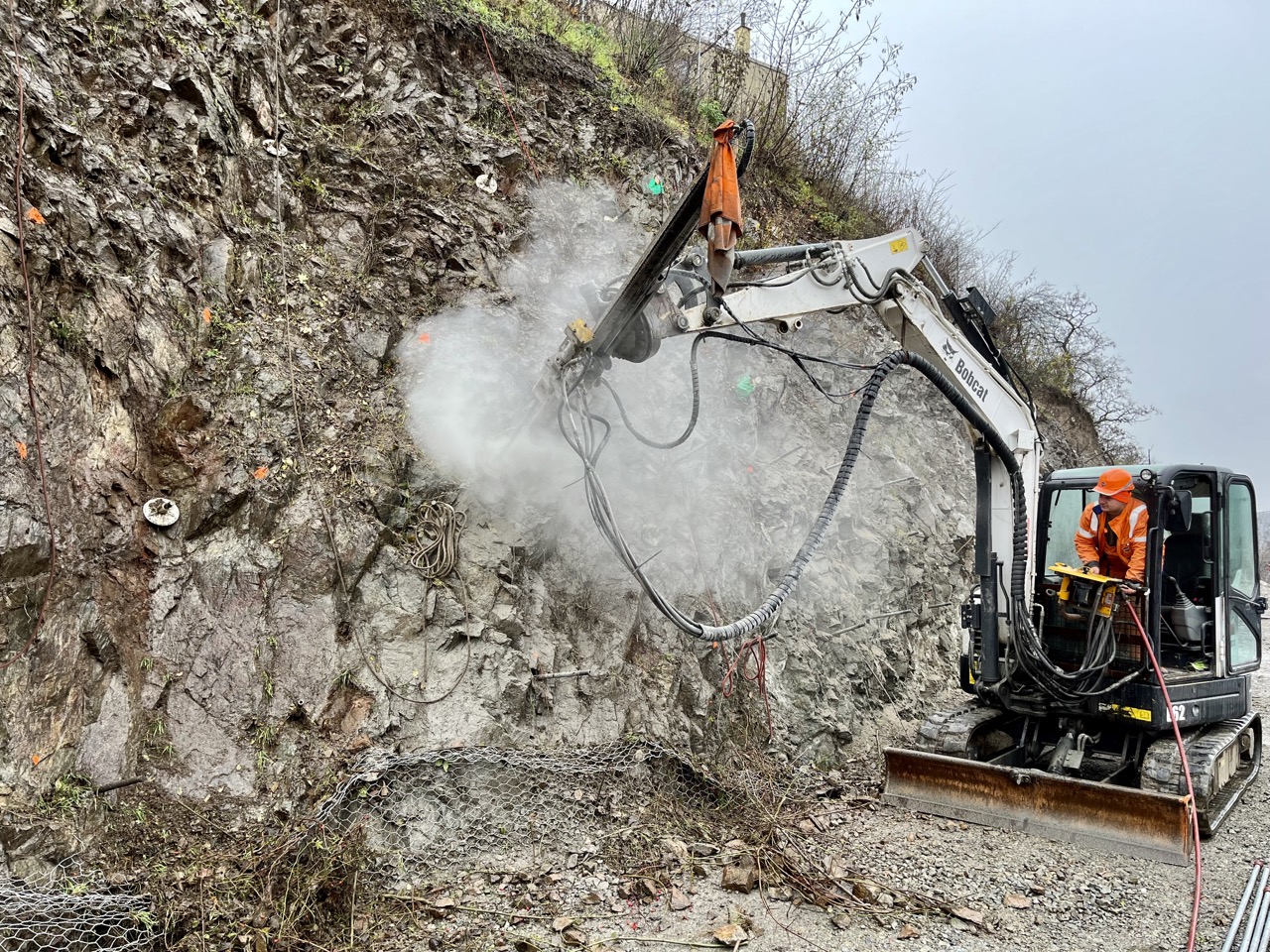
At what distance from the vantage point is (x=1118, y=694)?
539 centimetres

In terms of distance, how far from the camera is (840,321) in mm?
9883

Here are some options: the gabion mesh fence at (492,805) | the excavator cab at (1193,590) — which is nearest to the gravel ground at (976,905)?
the gabion mesh fence at (492,805)

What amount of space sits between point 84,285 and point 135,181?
95cm

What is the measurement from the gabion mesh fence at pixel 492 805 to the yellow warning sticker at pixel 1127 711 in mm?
2745

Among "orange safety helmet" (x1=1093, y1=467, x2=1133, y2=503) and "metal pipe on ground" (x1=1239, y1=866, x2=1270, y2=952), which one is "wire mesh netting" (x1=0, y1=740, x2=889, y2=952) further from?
"orange safety helmet" (x1=1093, y1=467, x2=1133, y2=503)

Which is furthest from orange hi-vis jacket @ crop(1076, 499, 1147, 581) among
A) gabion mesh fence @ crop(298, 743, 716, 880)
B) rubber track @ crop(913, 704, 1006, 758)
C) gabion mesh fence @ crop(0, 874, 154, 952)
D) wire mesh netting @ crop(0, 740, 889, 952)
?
gabion mesh fence @ crop(0, 874, 154, 952)

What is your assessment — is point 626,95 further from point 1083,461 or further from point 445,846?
point 1083,461

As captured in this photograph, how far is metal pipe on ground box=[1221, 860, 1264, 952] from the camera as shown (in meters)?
3.71

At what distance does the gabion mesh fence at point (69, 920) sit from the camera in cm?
323

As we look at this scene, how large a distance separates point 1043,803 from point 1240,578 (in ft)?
8.04

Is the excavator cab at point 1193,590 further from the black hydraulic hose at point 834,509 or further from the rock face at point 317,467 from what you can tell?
the rock face at point 317,467

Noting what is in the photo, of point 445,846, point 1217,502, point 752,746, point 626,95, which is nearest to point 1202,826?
point 1217,502

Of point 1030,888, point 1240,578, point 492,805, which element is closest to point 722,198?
point 492,805

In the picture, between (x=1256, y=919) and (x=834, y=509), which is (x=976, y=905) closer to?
(x=1256, y=919)
